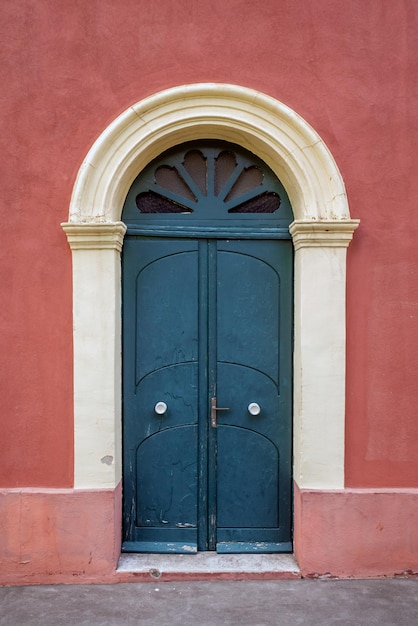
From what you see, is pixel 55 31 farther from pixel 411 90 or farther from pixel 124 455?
pixel 124 455

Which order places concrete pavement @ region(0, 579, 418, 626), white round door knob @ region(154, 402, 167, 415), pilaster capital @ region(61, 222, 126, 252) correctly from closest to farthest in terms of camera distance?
concrete pavement @ region(0, 579, 418, 626) < pilaster capital @ region(61, 222, 126, 252) < white round door knob @ region(154, 402, 167, 415)

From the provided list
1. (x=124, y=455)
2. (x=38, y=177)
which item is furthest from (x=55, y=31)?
(x=124, y=455)

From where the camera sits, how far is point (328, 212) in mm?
3744

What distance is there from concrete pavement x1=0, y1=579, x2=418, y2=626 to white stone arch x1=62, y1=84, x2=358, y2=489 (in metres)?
0.72

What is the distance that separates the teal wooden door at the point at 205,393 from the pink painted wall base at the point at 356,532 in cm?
28

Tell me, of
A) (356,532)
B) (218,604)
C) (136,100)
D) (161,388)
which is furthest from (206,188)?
(218,604)

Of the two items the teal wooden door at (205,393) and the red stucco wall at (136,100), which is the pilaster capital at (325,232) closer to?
the red stucco wall at (136,100)

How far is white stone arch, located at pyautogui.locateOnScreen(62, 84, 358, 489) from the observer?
371 centimetres

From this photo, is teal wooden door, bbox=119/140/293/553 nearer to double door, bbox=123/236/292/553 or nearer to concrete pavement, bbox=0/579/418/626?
double door, bbox=123/236/292/553

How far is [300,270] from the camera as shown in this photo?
381 cm

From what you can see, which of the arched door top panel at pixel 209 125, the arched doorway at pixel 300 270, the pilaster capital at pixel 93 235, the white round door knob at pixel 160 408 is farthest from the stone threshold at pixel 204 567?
the arched door top panel at pixel 209 125

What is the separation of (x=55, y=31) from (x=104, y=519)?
3584mm

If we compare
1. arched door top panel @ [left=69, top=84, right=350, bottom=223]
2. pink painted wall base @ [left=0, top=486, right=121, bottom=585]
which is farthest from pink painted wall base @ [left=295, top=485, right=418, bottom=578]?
arched door top panel @ [left=69, top=84, right=350, bottom=223]

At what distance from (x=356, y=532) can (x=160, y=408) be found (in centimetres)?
171
